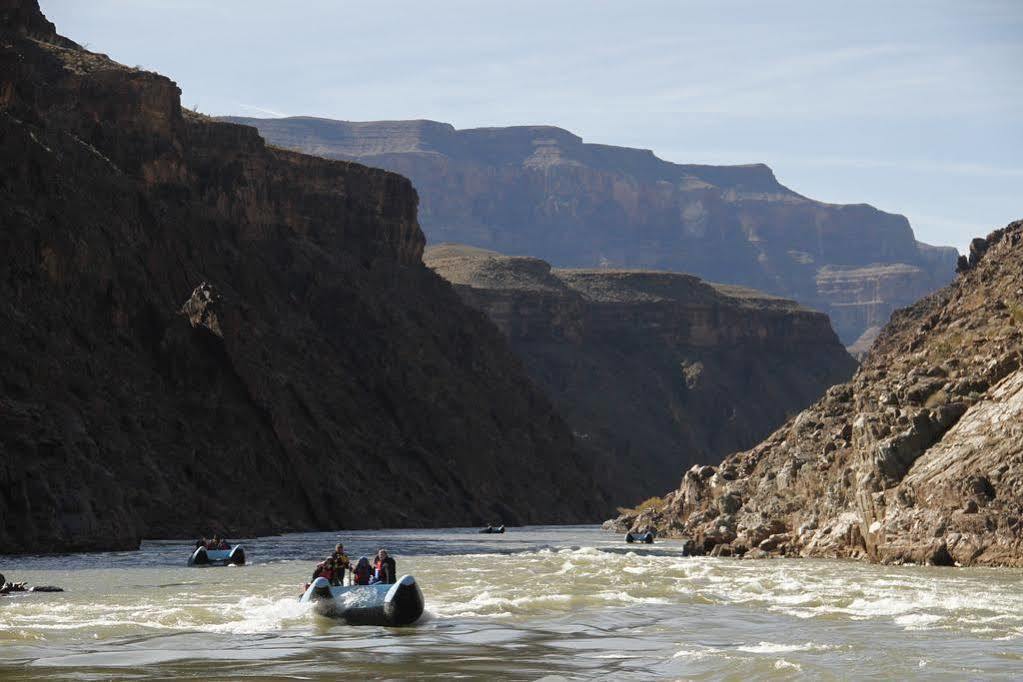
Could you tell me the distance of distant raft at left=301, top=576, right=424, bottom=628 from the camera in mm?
38156

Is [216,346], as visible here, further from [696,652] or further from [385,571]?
[696,652]

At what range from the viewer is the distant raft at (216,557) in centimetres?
6244

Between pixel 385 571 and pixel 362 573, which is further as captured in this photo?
pixel 362 573

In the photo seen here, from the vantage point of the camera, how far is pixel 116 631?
121ft

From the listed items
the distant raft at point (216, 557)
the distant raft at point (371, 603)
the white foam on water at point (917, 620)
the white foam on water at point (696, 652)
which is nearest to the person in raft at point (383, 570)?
the distant raft at point (371, 603)

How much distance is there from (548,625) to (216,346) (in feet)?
248

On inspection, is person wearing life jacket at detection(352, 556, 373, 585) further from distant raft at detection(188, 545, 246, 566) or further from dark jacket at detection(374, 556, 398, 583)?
distant raft at detection(188, 545, 246, 566)

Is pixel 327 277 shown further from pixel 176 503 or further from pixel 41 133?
pixel 176 503

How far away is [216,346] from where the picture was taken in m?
111

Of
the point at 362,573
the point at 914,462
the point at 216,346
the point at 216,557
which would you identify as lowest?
the point at 216,557

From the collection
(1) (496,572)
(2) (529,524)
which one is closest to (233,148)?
(2) (529,524)

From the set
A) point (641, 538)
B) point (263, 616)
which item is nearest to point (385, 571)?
point (263, 616)

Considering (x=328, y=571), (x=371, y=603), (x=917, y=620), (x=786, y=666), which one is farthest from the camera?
Result: (x=328, y=571)

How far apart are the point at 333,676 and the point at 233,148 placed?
430 ft
